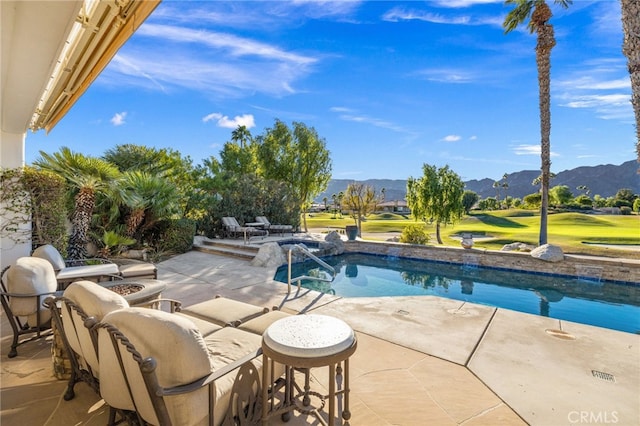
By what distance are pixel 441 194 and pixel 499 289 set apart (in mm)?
7902

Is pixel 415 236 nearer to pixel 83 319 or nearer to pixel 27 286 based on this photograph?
pixel 27 286

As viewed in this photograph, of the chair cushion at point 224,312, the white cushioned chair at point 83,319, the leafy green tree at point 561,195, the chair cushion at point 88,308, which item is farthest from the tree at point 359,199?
the leafy green tree at point 561,195

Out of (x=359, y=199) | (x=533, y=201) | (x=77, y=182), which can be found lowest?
(x=533, y=201)

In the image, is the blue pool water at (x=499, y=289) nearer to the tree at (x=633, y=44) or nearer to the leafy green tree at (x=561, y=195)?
the tree at (x=633, y=44)

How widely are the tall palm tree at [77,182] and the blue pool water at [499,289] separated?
4.95m

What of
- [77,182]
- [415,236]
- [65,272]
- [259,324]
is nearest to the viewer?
[259,324]

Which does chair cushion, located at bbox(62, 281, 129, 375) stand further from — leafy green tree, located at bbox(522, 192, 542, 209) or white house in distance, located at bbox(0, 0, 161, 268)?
leafy green tree, located at bbox(522, 192, 542, 209)

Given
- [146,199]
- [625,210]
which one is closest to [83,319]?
[146,199]

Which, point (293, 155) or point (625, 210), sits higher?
point (293, 155)

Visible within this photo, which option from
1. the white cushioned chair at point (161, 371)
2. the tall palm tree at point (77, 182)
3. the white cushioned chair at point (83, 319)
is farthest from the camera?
the tall palm tree at point (77, 182)

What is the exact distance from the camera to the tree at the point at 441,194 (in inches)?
584

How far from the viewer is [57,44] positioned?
286cm

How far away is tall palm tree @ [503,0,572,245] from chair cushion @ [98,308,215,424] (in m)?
13.7

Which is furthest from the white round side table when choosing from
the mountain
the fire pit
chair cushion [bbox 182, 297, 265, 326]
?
the mountain
